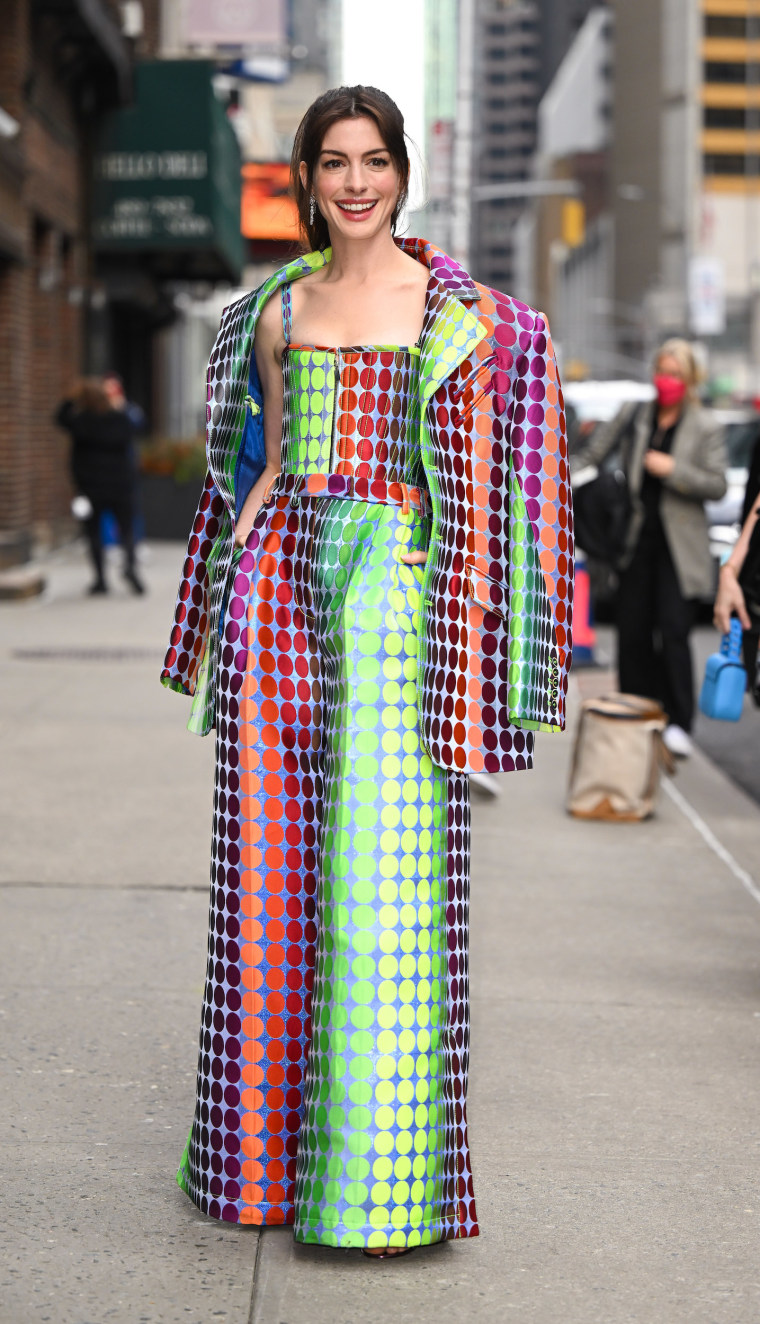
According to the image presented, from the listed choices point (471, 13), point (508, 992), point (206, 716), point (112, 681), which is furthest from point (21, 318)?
point (206, 716)

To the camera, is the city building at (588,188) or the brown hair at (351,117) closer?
the brown hair at (351,117)

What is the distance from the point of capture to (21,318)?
17.9m

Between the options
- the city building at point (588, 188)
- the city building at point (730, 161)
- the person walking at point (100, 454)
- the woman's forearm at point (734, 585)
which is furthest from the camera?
the city building at point (588, 188)

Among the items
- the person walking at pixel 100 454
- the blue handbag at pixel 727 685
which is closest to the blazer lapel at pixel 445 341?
the blue handbag at pixel 727 685

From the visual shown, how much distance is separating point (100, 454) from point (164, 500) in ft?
27.1

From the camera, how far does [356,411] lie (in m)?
3.35

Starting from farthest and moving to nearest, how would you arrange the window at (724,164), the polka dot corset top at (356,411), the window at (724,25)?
the window at (724,25) → the window at (724,164) → the polka dot corset top at (356,411)

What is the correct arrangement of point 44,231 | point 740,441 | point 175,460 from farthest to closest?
1. point 175,460
2. point 44,231
3. point 740,441

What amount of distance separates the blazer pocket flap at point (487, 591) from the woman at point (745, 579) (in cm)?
233

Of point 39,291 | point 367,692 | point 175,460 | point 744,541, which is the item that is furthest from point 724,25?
point 367,692

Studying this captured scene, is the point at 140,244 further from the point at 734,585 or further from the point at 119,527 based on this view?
the point at 734,585

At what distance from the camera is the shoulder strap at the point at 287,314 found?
3434 mm

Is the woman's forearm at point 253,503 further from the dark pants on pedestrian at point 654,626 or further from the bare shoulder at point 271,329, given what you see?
the dark pants on pedestrian at point 654,626

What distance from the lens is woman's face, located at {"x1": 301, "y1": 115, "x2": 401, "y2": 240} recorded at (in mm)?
3350
